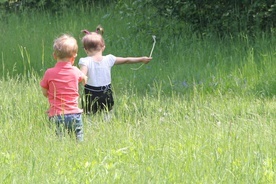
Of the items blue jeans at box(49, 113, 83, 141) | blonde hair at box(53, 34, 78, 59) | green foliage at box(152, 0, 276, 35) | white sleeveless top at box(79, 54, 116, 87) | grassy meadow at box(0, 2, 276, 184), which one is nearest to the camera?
grassy meadow at box(0, 2, 276, 184)

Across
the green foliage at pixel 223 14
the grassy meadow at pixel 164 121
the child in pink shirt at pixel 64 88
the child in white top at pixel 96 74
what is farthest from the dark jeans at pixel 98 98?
the green foliage at pixel 223 14

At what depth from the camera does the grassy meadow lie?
4805 millimetres

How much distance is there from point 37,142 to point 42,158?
2.05 ft

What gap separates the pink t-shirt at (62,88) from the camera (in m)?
6.45

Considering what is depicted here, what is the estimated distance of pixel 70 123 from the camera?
250 inches

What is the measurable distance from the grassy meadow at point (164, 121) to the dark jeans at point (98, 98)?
0.42ft

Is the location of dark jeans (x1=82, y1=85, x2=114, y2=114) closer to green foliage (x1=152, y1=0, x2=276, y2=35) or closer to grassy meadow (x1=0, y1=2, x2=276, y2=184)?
grassy meadow (x1=0, y1=2, x2=276, y2=184)

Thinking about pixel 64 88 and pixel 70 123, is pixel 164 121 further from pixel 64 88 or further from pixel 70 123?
pixel 64 88

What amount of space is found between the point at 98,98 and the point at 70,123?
81cm

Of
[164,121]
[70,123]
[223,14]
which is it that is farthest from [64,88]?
[223,14]

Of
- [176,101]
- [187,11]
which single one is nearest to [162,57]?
[187,11]

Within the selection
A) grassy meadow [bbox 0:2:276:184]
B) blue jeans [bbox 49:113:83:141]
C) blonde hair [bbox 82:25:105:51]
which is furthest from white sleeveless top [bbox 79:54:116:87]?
blue jeans [bbox 49:113:83:141]

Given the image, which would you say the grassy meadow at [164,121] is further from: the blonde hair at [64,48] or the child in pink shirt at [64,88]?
the blonde hair at [64,48]

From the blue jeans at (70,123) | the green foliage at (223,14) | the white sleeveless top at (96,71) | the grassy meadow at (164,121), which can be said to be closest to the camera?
the grassy meadow at (164,121)
